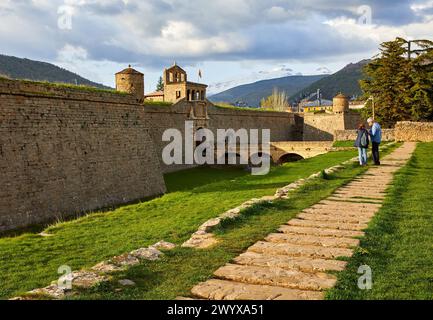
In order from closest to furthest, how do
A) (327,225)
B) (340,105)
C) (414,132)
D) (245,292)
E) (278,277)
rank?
(245,292) → (278,277) → (327,225) → (414,132) → (340,105)

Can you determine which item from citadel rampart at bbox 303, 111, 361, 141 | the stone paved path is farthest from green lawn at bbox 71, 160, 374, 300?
citadel rampart at bbox 303, 111, 361, 141

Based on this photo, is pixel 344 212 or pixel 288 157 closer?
pixel 344 212

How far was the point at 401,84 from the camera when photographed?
3316 centimetres

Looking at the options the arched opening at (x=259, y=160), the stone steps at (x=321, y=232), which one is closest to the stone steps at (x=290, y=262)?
the stone steps at (x=321, y=232)

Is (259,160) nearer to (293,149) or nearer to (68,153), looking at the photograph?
(293,149)

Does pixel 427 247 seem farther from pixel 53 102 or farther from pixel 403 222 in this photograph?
pixel 53 102

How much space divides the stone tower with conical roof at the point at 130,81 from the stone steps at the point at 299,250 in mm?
17679

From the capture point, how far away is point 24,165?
46.7 ft

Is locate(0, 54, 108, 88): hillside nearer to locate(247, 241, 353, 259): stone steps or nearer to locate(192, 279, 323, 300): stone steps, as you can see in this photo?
locate(247, 241, 353, 259): stone steps

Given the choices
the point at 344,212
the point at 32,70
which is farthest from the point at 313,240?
the point at 32,70

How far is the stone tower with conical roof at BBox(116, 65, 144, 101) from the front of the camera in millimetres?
22094

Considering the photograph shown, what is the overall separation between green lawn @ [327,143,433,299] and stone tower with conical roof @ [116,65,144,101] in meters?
16.3

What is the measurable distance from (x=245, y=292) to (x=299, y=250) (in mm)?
1323
